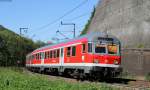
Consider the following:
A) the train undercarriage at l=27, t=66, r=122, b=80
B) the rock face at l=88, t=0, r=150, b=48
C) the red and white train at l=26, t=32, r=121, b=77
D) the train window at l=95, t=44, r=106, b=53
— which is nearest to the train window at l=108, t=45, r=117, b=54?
the red and white train at l=26, t=32, r=121, b=77

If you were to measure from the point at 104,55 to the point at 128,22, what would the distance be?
71.3 feet

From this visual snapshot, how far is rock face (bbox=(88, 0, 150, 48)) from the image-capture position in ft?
157

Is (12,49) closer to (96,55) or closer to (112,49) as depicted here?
(112,49)

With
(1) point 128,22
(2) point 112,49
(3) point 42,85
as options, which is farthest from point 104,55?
(1) point 128,22

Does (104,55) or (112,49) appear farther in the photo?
(112,49)

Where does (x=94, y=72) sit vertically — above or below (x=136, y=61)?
below

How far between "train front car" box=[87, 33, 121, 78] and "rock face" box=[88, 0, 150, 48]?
15.2 metres

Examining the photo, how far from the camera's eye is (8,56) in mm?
100438

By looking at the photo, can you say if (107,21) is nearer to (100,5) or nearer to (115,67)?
(100,5)

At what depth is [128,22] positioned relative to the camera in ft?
167

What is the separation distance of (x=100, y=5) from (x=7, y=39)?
160 feet

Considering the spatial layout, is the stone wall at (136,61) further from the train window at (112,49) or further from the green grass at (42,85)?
the green grass at (42,85)

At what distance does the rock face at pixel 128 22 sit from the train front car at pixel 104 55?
15.2 m

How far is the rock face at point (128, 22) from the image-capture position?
47.8 m
